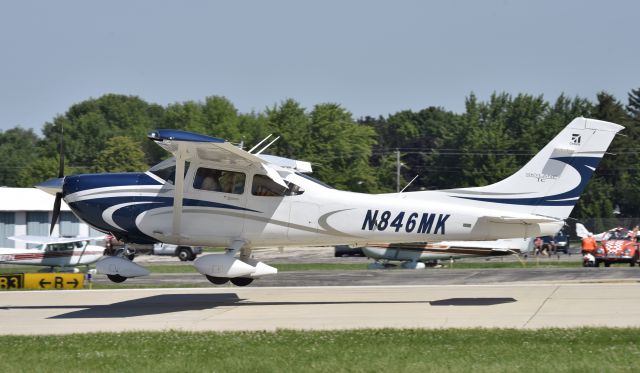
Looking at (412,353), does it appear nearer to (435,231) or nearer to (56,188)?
(435,231)

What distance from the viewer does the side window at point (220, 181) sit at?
16578 millimetres

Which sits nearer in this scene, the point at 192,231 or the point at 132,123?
the point at 192,231

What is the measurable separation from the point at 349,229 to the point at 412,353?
557 cm

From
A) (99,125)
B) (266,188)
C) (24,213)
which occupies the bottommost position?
(24,213)

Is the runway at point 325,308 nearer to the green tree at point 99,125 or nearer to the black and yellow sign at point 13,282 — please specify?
the black and yellow sign at point 13,282

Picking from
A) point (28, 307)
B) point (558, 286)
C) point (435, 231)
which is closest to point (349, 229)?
point (435, 231)

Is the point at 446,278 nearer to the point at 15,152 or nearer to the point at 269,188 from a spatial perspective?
the point at 269,188

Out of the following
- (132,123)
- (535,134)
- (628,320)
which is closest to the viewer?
(628,320)

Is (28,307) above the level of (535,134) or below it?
below

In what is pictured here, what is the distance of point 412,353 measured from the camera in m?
11.1

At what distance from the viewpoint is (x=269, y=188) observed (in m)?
16.6

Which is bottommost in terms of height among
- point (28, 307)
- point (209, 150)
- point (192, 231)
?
point (28, 307)

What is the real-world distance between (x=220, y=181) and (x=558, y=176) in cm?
613

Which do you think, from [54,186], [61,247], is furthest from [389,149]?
[54,186]
